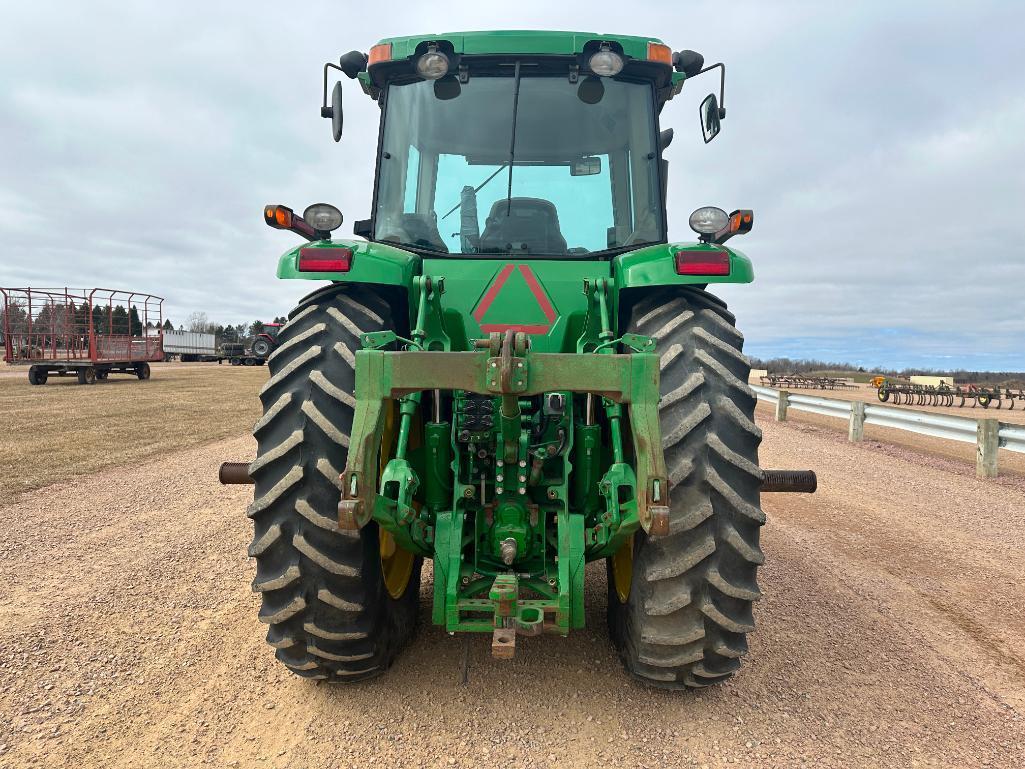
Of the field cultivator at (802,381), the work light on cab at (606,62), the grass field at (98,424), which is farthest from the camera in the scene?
the field cultivator at (802,381)

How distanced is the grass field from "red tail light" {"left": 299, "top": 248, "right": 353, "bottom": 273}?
17.3 feet

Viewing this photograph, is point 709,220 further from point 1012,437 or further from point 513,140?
point 1012,437

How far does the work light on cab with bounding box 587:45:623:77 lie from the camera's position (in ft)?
9.78

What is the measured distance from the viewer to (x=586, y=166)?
329cm

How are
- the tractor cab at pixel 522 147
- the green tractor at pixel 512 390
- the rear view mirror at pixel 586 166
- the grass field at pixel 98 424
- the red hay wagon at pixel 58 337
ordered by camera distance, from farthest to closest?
the red hay wagon at pixel 58 337 < the grass field at pixel 98 424 < the rear view mirror at pixel 586 166 < the tractor cab at pixel 522 147 < the green tractor at pixel 512 390

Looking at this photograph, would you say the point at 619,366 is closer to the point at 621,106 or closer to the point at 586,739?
the point at 586,739

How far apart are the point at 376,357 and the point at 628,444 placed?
1147 mm

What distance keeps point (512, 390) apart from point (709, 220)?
4.52 feet

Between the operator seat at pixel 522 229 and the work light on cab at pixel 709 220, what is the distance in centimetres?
75

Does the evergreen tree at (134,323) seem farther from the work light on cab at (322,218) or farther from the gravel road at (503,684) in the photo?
the work light on cab at (322,218)

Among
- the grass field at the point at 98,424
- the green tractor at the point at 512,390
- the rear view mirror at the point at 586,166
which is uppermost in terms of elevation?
the rear view mirror at the point at 586,166

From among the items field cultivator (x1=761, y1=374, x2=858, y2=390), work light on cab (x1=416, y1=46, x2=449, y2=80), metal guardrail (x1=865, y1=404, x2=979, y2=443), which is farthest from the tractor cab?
field cultivator (x1=761, y1=374, x2=858, y2=390)

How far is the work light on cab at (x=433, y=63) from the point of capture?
9.87ft

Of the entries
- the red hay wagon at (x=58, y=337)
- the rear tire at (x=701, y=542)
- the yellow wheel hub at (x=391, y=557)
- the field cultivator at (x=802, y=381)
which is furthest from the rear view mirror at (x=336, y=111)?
the field cultivator at (x=802, y=381)
